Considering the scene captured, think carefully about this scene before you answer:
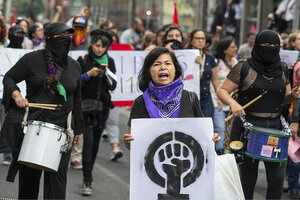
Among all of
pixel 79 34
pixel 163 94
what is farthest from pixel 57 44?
pixel 79 34

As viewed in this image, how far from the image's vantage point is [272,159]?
21.4 feet

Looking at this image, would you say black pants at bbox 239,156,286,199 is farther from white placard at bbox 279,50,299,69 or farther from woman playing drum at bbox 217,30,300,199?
white placard at bbox 279,50,299,69

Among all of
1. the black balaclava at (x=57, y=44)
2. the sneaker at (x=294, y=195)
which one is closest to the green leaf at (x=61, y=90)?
the black balaclava at (x=57, y=44)

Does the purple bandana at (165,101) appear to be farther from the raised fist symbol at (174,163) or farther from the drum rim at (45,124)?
the drum rim at (45,124)

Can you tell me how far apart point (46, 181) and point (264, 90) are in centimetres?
217

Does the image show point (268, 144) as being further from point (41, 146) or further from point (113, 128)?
point (113, 128)

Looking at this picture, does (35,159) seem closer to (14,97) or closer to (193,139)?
(14,97)

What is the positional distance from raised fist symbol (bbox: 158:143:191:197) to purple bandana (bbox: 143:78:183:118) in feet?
0.87

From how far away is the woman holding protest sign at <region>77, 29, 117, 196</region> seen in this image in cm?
837

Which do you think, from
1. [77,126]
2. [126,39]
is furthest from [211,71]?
[126,39]

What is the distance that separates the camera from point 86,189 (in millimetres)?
8062

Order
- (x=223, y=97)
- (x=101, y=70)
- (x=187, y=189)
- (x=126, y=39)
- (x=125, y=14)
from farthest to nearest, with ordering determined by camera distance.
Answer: (x=125, y=14) → (x=126, y=39) → (x=101, y=70) → (x=223, y=97) → (x=187, y=189)

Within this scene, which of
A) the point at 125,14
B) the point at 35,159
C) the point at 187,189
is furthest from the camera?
the point at 125,14

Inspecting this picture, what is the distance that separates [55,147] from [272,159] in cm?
204
